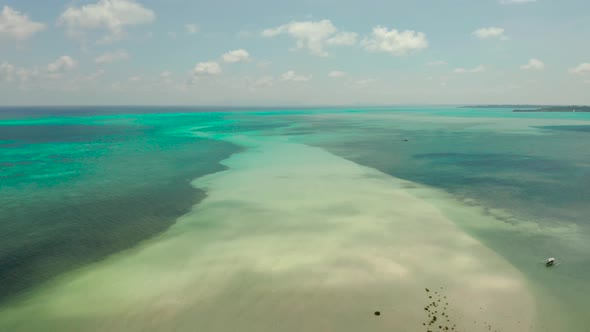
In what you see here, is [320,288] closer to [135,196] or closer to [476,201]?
[476,201]

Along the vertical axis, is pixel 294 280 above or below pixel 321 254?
below

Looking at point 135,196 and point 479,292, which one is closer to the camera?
point 479,292

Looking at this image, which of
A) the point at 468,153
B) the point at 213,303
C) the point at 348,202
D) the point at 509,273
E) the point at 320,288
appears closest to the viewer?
the point at 213,303

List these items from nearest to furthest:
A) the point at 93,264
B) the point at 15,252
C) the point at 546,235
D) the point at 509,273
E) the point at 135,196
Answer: the point at 509,273 → the point at 93,264 → the point at 15,252 → the point at 546,235 → the point at 135,196

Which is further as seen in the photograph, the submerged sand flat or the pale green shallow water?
the pale green shallow water

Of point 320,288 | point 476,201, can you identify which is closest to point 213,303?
point 320,288

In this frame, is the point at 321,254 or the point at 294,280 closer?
the point at 294,280

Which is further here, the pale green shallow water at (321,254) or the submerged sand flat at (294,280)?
the pale green shallow water at (321,254)
